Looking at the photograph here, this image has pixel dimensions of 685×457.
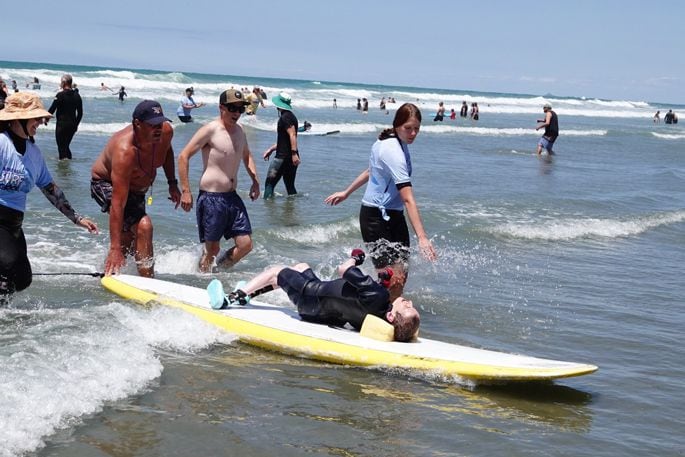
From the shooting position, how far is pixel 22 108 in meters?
5.77

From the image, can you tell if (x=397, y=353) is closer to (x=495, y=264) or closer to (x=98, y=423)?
(x=98, y=423)

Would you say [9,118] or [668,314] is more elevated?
[9,118]

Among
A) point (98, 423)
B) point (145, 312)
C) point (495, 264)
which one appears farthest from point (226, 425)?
point (495, 264)

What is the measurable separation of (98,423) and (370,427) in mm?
1504

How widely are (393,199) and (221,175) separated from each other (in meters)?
1.80

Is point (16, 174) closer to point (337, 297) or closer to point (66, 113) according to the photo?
point (337, 297)

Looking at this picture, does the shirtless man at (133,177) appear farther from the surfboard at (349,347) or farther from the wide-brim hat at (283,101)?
the wide-brim hat at (283,101)

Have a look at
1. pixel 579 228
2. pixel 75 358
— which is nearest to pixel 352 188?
pixel 75 358

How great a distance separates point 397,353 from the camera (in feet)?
19.7

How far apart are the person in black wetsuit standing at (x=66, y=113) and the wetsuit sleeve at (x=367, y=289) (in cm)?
1141

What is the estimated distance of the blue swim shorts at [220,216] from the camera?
305 inches

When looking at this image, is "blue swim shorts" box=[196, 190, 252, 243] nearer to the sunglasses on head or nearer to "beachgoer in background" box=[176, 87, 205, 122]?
the sunglasses on head

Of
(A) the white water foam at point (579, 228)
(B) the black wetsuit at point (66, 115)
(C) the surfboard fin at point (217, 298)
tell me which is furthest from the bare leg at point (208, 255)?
(B) the black wetsuit at point (66, 115)

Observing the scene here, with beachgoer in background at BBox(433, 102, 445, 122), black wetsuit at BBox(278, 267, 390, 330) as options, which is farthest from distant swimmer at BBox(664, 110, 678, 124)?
black wetsuit at BBox(278, 267, 390, 330)
